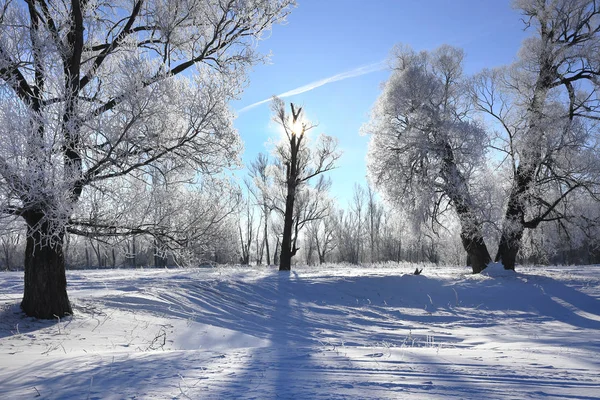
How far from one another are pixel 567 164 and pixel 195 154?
14.9m

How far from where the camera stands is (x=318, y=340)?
296 inches

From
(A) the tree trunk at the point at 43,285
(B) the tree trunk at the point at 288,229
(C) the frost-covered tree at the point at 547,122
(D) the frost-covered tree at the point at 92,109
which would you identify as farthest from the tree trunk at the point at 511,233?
(A) the tree trunk at the point at 43,285

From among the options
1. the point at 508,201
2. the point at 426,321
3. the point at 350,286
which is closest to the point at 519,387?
the point at 426,321

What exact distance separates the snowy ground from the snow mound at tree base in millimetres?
333

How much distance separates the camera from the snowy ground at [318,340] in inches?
125

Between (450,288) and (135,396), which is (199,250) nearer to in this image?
(135,396)

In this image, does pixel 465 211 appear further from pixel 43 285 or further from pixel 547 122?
pixel 43 285

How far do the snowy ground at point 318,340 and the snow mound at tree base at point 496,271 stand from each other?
33 cm

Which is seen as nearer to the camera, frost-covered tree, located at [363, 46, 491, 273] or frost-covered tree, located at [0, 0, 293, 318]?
frost-covered tree, located at [0, 0, 293, 318]

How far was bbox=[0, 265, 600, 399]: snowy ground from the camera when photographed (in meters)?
3.17

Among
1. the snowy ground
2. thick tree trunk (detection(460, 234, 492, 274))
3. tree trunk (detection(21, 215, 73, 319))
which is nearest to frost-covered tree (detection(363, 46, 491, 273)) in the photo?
thick tree trunk (detection(460, 234, 492, 274))

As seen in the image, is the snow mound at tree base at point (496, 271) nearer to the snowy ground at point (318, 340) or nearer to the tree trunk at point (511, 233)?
the snowy ground at point (318, 340)

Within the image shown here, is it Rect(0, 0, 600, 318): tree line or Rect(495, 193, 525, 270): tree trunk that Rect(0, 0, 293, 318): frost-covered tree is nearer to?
Rect(0, 0, 600, 318): tree line

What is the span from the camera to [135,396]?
9.74 feet
